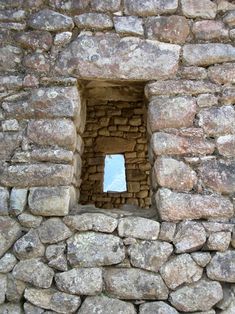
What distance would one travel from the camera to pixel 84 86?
2.70 metres

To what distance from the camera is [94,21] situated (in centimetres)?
255

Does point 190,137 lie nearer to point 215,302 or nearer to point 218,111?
point 218,111

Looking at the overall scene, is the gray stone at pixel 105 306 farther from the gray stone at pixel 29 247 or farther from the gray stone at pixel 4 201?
the gray stone at pixel 4 201

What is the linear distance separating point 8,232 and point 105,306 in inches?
29.4

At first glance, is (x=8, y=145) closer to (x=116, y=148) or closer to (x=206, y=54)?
(x=206, y=54)

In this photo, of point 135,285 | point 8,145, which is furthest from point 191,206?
point 8,145

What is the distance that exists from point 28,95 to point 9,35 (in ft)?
1.52

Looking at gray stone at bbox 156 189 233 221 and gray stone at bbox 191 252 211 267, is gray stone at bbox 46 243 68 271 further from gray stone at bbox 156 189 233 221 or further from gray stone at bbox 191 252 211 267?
gray stone at bbox 191 252 211 267

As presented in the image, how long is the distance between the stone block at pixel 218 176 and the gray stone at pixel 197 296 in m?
0.58

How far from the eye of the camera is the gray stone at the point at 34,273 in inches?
88.7

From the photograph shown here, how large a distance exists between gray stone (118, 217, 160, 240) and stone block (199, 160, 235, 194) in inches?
16.9

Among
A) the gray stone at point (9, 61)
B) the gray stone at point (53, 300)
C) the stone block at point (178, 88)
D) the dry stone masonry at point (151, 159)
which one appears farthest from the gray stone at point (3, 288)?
the stone block at point (178, 88)

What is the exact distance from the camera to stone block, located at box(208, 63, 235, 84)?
2516mm

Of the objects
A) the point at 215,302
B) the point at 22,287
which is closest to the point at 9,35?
the point at 22,287
